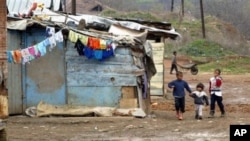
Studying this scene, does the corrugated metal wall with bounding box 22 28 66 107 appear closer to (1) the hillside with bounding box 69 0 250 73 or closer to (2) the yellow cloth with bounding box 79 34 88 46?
(2) the yellow cloth with bounding box 79 34 88 46

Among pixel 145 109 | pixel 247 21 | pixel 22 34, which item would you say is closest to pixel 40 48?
pixel 22 34

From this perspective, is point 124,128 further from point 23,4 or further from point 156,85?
point 23,4

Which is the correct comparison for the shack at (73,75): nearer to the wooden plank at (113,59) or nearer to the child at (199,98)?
the wooden plank at (113,59)

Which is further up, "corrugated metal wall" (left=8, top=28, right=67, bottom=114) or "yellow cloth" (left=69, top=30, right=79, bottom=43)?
"yellow cloth" (left=69, top=30, right=79, bottom=43)

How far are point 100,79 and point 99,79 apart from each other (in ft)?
0.09

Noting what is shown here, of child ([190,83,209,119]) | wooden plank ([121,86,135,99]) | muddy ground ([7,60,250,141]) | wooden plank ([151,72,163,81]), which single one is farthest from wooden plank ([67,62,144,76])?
wooden plank ([151,72,163,81])

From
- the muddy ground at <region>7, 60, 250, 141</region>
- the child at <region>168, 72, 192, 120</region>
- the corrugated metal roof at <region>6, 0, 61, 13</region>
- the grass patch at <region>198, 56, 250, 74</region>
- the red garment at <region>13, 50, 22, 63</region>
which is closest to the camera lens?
the muddy ground at <region>7, 60, 250, 141</region>

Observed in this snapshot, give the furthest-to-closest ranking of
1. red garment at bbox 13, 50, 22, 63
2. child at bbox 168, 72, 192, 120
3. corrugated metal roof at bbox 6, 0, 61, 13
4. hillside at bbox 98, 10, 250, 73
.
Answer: hillside at bbox 98, 10, 250, 73
corrugated metal roof at bbox 6, 0, 61, 13
child at bbox 168, 72, 192, 120
red garment at bbox 13, 50, 22, 63

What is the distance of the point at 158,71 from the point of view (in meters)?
23.8

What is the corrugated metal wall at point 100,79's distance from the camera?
17391 millimetres

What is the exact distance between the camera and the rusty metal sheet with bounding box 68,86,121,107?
57.1 ft

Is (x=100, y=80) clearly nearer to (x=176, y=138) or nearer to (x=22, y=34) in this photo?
(x=22, y=34)

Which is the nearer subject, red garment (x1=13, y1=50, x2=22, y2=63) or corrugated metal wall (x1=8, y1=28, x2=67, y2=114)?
red garment (x1=13, y1=50, x2=22, y2=63)

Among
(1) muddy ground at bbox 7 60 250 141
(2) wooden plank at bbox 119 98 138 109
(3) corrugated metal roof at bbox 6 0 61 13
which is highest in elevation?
(3) corrugated metal roof at bbox 6 0 61 13
